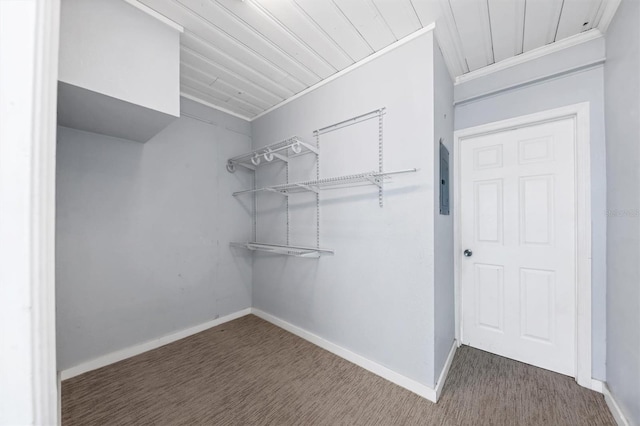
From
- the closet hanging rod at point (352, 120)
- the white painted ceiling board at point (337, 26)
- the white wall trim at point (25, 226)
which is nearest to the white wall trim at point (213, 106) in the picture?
the closet hanging rod at point (352, 120)

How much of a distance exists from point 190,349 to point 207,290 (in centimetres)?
60

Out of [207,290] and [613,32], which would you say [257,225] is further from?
[613,32]

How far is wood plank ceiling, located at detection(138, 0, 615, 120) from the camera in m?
1.47

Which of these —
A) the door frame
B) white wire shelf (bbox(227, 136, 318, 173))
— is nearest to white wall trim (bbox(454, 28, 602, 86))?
the door frame

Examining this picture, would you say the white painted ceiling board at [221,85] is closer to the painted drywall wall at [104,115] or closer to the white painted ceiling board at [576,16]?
the painted drywall wall at [104,115]

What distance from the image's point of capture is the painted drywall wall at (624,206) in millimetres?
1273

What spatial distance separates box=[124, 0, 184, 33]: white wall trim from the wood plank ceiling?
33 millimetres

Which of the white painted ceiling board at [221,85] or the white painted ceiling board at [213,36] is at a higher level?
the white painted ceiling board at [213,36]

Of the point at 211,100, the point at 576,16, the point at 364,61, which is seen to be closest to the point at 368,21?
the point at 364,61

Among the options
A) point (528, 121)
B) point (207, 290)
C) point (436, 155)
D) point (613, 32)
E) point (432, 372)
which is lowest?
point (432, 372)

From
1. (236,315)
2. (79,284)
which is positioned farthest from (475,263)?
(79,284)

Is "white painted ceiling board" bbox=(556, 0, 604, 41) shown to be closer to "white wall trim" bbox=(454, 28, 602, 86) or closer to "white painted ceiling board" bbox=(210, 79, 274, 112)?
"white wall trim" bbox=(454, 28, 602, 86)

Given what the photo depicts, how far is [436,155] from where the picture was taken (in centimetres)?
165

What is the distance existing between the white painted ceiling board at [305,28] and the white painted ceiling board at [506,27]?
3.24ft
